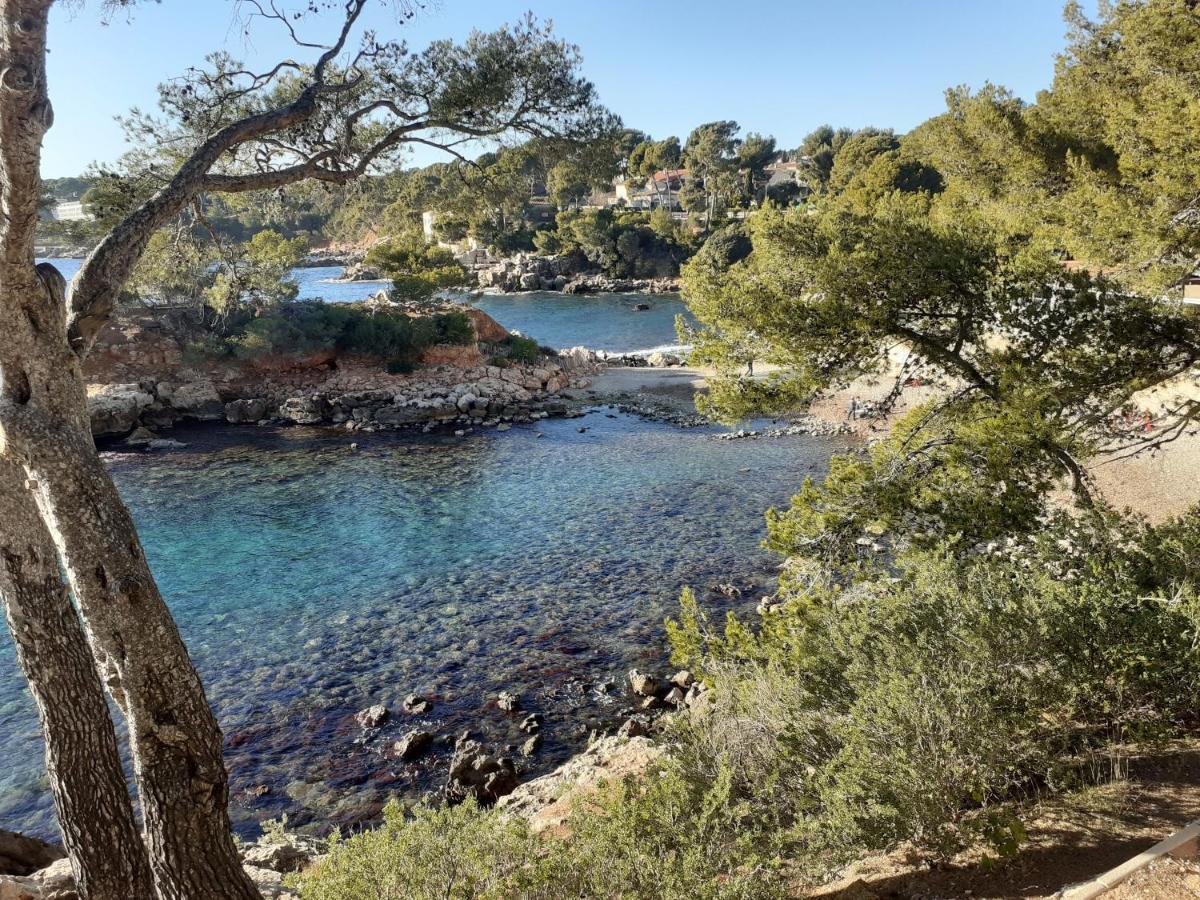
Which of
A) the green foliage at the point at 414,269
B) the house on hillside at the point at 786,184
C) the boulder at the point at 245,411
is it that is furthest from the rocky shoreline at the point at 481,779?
the house on hillside at the point at 786,184

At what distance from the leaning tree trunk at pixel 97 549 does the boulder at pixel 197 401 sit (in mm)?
28607

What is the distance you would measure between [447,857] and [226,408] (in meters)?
29.4

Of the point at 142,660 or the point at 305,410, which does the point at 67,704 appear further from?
the point at 305,410

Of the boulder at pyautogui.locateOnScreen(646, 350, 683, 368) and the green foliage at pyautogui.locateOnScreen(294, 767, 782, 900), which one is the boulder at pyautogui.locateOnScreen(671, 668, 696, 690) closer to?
the green foliage at pyautogui.locateOnScreen(294, 767, 782, 900)

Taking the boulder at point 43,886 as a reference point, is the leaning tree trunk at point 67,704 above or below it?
above

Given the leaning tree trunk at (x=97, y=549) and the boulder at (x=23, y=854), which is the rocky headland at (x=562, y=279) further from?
the leaning tree trunk at (x=97, y=549)

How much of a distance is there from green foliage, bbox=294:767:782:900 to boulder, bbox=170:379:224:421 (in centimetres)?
2931

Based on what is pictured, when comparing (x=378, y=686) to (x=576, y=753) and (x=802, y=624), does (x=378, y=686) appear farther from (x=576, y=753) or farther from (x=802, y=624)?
(x=802, y=624)

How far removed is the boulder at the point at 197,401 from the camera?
29641 millimetres

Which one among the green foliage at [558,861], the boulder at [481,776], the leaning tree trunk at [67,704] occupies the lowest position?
the boulder at [481,776]

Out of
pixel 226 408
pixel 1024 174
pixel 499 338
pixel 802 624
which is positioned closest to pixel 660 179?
pixel 499 338

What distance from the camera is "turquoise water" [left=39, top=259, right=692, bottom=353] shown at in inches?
1783

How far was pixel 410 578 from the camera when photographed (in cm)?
1522

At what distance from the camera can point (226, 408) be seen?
97.6 feet
